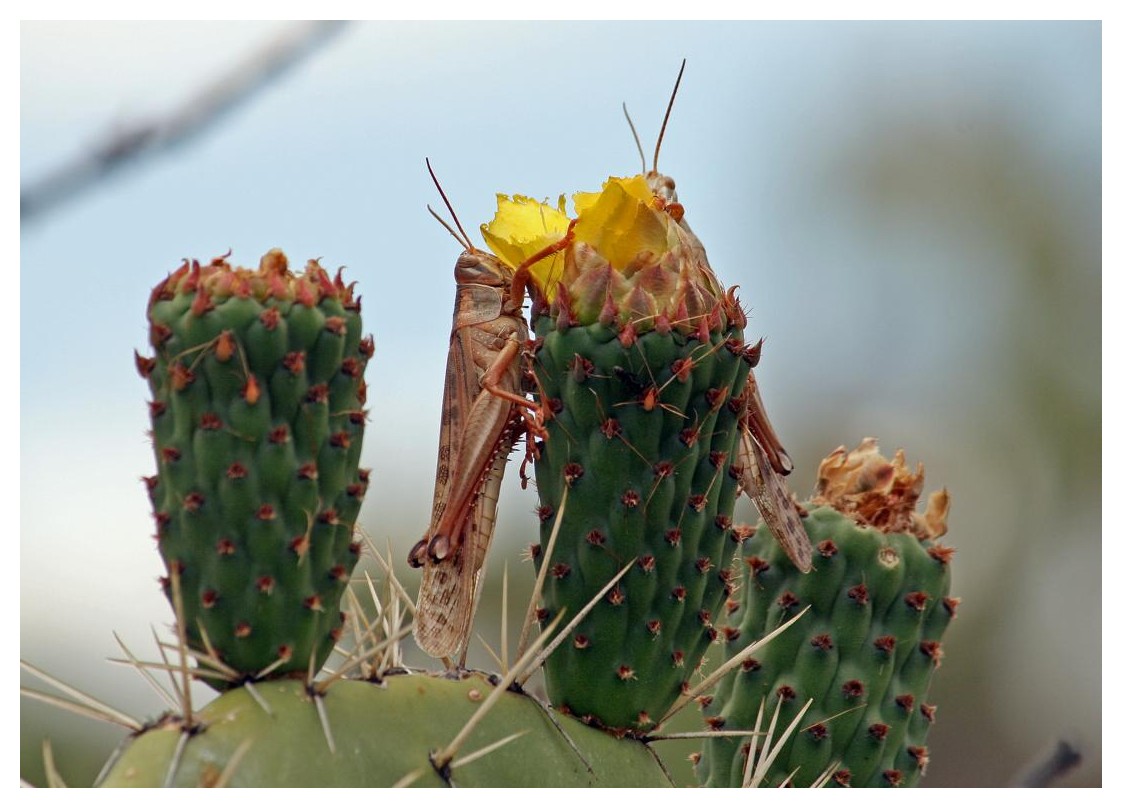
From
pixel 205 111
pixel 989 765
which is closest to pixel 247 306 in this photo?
pixel 205 111

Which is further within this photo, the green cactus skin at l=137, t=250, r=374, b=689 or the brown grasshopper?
the brown grasshopper

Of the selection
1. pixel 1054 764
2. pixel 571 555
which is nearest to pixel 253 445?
pixel 571 555

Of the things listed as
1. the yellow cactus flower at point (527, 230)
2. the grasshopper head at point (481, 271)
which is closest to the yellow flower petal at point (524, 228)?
the yellow cactus flower at point (527, 230)

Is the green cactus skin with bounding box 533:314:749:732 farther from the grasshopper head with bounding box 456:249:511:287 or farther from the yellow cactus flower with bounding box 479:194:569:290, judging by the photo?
the grasshopper head with bounding box 456:249:511:287

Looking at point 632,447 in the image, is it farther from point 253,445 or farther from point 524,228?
point 253,445

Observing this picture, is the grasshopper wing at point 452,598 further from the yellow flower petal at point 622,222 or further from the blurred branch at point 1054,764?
the blurred branch at point 1054,764

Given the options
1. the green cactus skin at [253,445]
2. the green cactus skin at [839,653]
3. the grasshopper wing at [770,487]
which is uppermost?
the green cactus skin at [253,445]

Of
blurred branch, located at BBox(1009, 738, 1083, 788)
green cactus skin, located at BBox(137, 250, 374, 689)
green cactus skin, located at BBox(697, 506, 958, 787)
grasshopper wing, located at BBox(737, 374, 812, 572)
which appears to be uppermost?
green cactus skin, located at BBox(137, 250, 374, 689)

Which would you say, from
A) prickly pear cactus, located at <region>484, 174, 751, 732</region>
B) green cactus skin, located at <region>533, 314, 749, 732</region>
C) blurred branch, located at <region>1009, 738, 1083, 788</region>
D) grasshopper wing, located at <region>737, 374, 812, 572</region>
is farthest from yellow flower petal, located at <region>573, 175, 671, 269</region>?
blurred branch, located at <region>1009, 738, 1083, 788</region>
